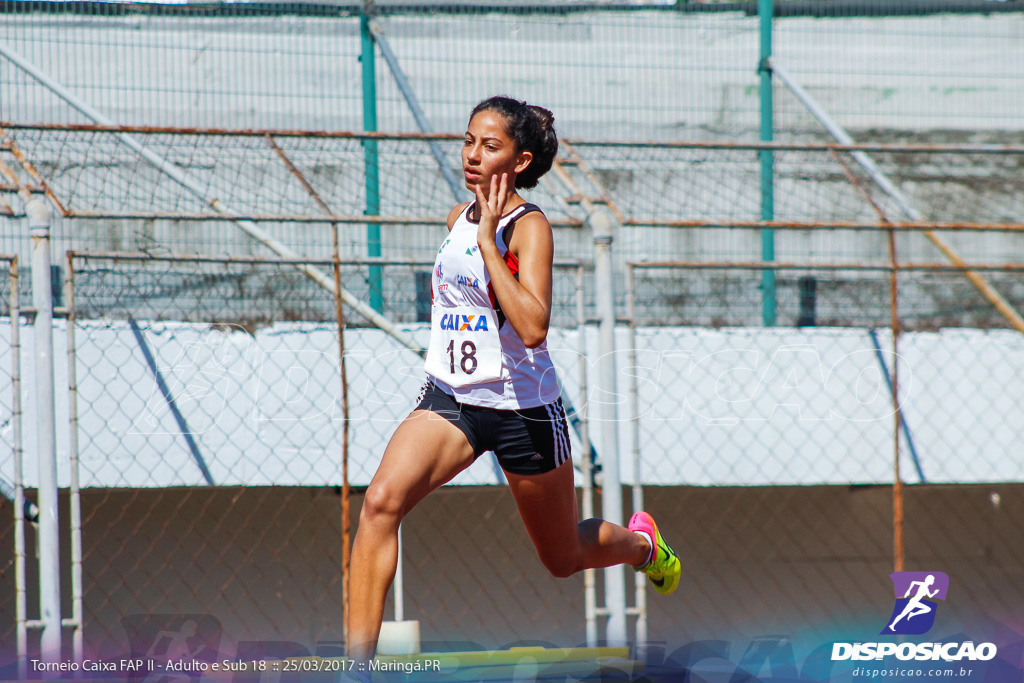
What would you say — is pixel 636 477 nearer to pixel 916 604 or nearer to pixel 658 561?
pixel 658 561

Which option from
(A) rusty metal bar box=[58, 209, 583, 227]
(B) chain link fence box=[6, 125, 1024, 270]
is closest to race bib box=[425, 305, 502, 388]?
(A) rusty metal bar box=[58, 209, 583, 227]

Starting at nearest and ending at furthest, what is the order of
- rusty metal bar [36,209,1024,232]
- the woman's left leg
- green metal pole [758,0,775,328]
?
1. the woman's left leg
2. rusty metal bar [36,209,1024,232]
3. green metal pole [758,0,775,328]

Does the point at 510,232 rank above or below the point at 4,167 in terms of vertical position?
below

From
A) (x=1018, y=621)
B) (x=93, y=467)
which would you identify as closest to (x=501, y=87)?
(x=93, y=467)

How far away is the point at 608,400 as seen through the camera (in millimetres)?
3953

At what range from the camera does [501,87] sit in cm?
637

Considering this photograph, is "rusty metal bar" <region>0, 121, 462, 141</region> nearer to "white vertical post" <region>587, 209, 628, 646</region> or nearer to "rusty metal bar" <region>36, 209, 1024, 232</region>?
"rusty metal bar" <region>36, 209, 1024, 232</region>

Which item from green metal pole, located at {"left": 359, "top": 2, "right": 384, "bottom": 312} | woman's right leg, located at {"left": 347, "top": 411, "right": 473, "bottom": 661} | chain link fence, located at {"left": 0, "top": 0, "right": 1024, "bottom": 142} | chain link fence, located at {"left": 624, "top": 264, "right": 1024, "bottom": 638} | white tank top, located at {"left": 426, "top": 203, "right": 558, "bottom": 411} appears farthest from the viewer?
chain link fence, located at {"left": 0, "top": 0, "right": 1024, "bottom": 142}

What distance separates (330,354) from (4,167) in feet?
5.21

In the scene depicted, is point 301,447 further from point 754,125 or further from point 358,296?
point 754,125

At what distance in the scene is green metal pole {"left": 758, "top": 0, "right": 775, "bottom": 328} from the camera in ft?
18.1

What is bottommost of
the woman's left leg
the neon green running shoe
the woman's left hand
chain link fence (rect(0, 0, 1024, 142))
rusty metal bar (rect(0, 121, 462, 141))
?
the neon green running shoe

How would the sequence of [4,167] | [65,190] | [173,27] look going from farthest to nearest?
1. [173,27]
2. [65,190]
3. [4,167]

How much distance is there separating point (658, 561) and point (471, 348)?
127cm
